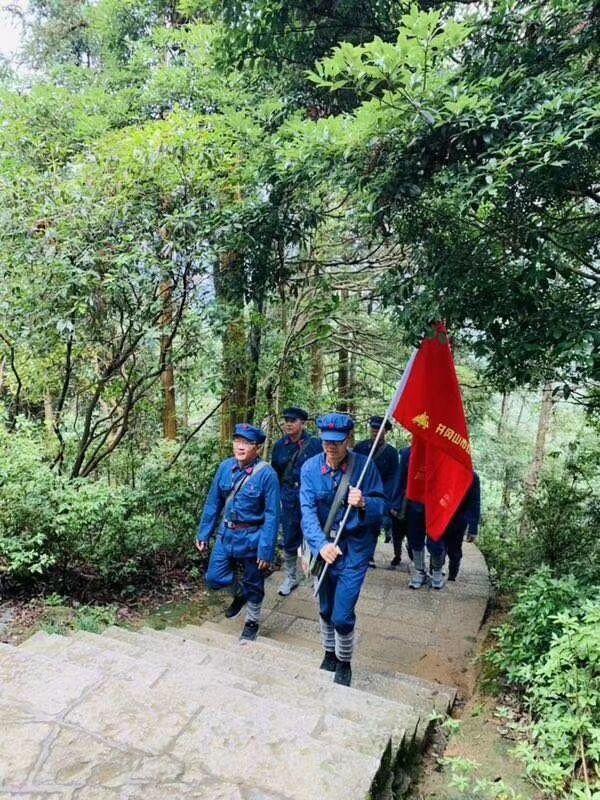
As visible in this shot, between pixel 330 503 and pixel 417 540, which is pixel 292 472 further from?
pixel 330 503

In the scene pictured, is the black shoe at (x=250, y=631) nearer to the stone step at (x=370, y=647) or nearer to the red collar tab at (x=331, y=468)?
the stone step at (x=370, y=647)

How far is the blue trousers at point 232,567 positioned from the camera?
4402 mm

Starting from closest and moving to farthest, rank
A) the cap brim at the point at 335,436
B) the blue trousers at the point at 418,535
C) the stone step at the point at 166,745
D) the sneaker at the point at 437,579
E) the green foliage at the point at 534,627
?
the stone step at the point at 166,745 → the green foliage at the point at 534,627 → the cap brim at the point at 335,436 → the blue trousers at the point at 418,535 → the sneaker at the point at 437,579

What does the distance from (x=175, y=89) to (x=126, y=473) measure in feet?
19.6

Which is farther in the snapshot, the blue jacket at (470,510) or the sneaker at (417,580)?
the sneaker at (417,580)

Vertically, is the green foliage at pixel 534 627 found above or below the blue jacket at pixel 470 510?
below

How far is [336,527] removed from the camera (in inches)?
149

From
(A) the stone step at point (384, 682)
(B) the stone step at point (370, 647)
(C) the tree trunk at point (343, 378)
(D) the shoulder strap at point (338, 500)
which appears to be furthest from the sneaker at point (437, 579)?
(C) the tree trunk at point (343, 378)

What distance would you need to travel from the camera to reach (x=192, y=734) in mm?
2336

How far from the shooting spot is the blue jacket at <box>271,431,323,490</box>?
5688mm

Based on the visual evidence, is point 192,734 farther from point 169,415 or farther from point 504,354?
point 169,415

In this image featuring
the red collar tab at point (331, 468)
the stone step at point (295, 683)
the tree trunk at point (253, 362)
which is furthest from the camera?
the tree trunk at point (253, 362)

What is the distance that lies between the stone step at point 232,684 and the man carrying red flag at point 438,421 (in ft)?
6.98

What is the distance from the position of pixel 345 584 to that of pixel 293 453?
7.35 ft
